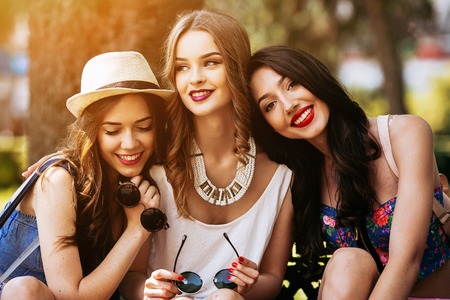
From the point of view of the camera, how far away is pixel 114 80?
395 centimetres

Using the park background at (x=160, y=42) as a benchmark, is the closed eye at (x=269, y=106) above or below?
below

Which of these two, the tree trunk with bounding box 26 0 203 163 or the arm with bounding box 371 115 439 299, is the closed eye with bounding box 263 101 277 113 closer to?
the arm with bounding box 371 115 439 299

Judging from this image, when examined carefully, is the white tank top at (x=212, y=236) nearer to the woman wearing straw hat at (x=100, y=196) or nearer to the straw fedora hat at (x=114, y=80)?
the woman wearing straw hat at (x=100, y=196)

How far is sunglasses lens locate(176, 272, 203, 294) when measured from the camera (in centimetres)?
382

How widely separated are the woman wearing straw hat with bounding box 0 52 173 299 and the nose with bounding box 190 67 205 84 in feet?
0.61

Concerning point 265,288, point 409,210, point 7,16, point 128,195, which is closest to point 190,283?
point 265,288

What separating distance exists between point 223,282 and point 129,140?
0.88 metres

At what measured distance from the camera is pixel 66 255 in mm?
3668

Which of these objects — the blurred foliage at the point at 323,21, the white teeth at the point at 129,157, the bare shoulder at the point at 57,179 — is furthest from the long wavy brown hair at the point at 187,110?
the blurred foliage at the point at 323,21

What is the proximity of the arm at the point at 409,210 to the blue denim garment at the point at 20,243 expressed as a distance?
1764 mm

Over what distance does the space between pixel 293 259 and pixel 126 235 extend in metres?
1.11

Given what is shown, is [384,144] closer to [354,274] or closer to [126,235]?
[354,274]

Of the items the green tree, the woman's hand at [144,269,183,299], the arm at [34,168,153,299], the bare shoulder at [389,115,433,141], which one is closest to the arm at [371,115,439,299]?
the bare shoulder at [389,115,433,141]

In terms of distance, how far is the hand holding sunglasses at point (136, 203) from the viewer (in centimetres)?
380
